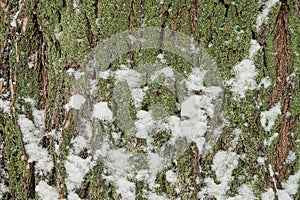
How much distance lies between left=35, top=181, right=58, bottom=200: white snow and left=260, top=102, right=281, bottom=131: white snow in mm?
873

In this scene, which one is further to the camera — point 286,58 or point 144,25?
point 286,58

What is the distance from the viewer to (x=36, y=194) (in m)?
1.53

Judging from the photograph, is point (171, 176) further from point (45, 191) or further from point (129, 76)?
point (45, 191)

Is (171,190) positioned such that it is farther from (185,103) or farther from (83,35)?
(83,35)

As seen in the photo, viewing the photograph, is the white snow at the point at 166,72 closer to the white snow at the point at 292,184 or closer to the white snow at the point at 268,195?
the white snow at the point at 268,195

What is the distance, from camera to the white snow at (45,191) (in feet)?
4.92

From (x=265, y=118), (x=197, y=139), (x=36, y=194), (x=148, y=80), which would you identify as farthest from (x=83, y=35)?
(x=265, y=118)

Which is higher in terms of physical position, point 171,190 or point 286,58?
point 286,58

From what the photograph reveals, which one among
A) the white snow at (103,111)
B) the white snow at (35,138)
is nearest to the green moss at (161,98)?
the white snow at (103,111)

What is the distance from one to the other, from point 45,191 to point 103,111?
1.37 ft

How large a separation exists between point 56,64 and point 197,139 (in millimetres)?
611

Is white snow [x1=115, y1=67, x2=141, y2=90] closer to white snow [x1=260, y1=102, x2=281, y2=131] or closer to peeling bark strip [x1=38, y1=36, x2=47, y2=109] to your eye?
peeling bark strip [x1=38, y1=36, x2=47, y2=109]

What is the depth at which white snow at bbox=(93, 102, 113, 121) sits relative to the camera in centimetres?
141

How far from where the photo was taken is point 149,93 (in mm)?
1405
